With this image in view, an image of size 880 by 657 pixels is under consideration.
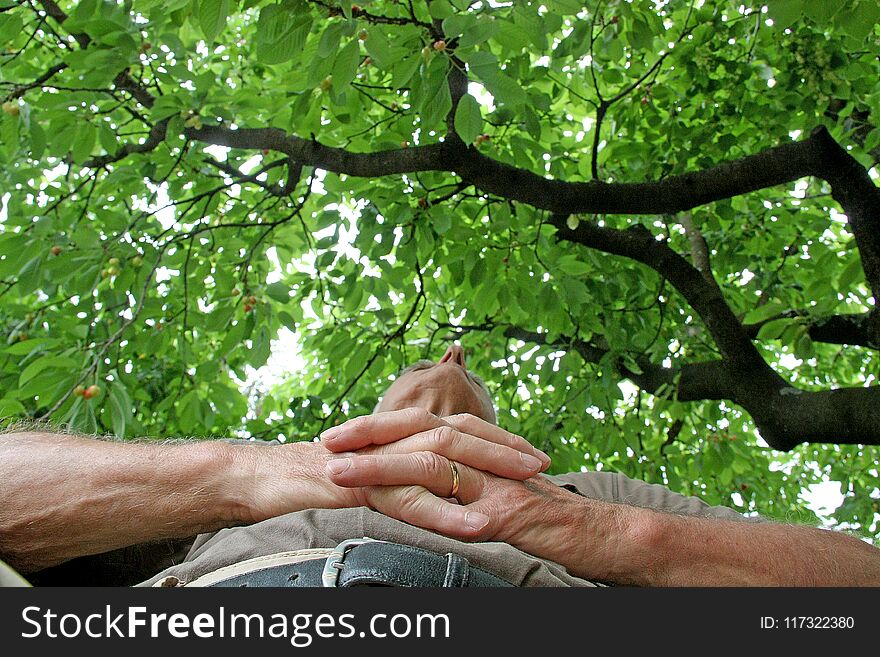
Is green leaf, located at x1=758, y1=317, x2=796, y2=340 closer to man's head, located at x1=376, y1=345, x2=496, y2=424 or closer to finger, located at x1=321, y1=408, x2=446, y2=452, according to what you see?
man's head, located at x1=376, y1=345, x2=496, y2=424

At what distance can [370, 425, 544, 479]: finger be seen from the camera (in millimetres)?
1668

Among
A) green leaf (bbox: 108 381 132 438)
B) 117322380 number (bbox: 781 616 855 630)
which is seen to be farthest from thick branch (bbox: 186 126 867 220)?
117322380 number (bbox: 781 616 855 630)

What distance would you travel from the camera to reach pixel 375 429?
5.53ft

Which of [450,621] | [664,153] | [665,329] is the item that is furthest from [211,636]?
[665,329]

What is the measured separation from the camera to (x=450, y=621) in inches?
48.5

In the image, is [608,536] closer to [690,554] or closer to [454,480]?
[690,554]

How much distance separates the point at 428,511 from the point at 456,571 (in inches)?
7.6

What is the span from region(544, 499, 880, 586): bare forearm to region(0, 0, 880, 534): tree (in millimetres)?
1377

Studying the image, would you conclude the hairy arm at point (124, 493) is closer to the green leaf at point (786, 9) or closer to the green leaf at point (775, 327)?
the green leaf at point (786, 9)

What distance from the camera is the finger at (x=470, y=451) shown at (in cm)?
167

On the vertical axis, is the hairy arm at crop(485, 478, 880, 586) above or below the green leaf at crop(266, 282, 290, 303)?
below

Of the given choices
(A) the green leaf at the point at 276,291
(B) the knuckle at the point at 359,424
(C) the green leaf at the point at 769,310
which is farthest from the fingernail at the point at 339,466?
(C) the green leaf at the point at 769,310

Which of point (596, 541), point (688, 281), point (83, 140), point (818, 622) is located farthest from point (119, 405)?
point (688, 281)

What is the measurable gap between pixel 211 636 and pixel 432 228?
280 cm
